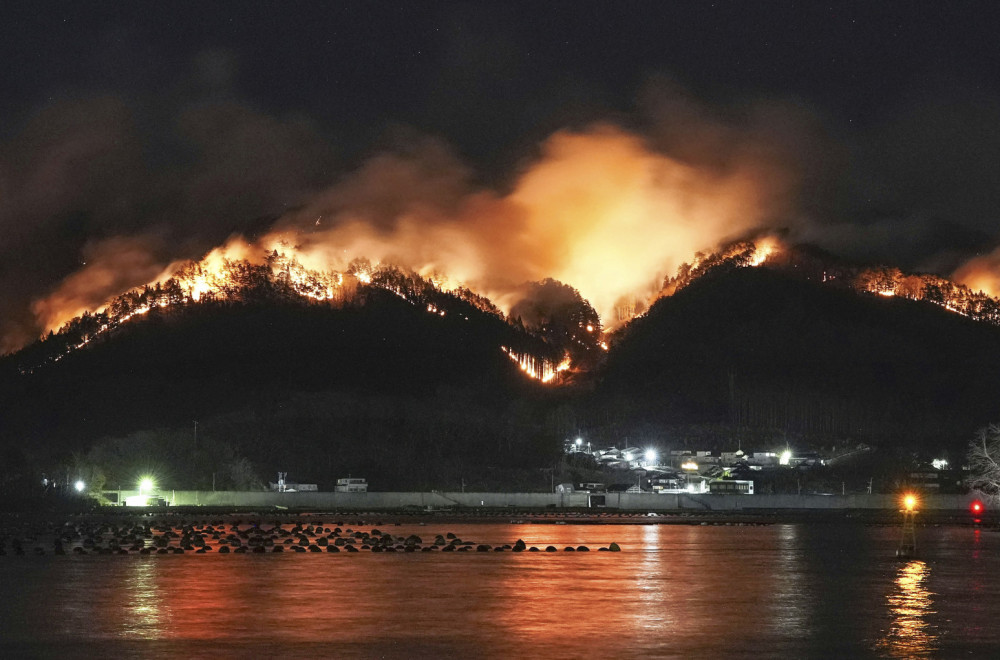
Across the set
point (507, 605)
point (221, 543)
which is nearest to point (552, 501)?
point (221, 543)

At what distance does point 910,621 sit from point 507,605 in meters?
11.3

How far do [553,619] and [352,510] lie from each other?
325 feet

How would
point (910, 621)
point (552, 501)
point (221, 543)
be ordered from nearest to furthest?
point (910, 621), point (221, 543), point (552, 501)

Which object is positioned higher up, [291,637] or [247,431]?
[247,431]

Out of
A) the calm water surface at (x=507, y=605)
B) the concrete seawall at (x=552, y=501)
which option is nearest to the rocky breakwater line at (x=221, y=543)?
the calm water surface at (x=507, y=605)

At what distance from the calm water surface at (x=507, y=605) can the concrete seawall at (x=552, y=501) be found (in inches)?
2969

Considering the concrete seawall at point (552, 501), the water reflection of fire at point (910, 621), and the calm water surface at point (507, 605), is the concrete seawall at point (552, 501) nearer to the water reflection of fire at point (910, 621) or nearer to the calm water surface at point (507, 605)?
the calm water surface at point (507, 605)

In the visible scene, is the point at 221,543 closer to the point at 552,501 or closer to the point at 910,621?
the point at 910,621

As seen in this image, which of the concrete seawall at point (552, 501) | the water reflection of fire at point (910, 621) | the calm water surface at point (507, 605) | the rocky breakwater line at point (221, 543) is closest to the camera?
the water reflection of fire at point (910, 621)

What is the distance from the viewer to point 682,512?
435ft

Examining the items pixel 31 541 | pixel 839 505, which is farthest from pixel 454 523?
pixel 839 505

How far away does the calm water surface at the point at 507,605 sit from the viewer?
99.2ft

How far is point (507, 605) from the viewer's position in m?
38.8

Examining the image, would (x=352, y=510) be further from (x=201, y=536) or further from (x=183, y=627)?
(x=183, y=627)
